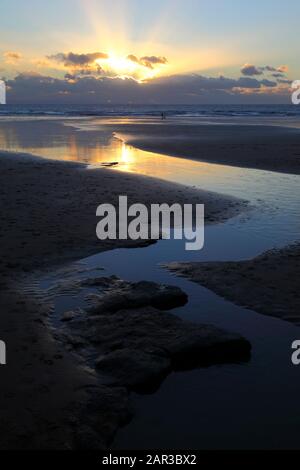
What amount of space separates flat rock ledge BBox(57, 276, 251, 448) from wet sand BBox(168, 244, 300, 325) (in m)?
1.09

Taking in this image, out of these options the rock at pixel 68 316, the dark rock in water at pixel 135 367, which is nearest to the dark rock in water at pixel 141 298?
the rock at pixel 68 316

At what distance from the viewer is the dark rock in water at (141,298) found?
7680 millimetres

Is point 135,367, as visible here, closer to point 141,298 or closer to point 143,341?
point 143,341

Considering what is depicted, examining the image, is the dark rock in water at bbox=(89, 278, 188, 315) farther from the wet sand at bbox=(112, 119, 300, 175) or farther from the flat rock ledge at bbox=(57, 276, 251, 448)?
the wet sand at bbox=(112, 119, 300, 175)

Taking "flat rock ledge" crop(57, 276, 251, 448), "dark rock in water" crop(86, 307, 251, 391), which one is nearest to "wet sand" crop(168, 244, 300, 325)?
"flat rock ledge" crop(57, 276, 251, 448)

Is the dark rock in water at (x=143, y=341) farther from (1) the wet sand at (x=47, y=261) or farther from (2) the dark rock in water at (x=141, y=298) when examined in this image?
(1) the wet sand at (x=47, y=261)

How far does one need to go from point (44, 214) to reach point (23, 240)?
2506 millimetres

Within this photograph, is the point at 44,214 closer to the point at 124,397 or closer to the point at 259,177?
the point at 124,397

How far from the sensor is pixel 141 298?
7820 millimetres

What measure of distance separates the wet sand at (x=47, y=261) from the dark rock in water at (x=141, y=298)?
100cm

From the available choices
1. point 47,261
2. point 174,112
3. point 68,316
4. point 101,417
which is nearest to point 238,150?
point 47,261

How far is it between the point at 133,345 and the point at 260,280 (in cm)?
356

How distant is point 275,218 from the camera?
13758mm
